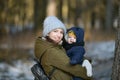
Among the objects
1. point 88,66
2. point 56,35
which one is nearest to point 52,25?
point 56,35

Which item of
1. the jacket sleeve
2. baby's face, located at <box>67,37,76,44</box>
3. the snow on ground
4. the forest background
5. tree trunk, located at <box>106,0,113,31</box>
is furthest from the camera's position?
tree trunk, located at <box>106,0,113,31</box>

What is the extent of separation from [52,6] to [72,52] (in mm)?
20613

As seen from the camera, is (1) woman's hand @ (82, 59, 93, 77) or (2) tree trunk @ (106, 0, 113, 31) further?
(2) tree trunk @ (106, 0, 113, 31)

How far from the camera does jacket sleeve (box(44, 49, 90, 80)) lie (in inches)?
221

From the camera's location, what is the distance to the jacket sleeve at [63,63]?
5.62 m

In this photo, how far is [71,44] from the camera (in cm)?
579

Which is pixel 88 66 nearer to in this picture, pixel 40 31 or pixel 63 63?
pixel 63 63

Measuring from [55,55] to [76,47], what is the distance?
278 millimetres

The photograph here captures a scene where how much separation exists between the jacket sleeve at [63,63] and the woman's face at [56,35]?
0.18m

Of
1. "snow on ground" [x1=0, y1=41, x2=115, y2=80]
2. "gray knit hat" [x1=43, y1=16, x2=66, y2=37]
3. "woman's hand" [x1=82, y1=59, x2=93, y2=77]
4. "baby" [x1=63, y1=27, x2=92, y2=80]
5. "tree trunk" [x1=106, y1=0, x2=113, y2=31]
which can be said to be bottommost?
"tree trunk" [x1=106, y1=0, x2=113, y2=31]

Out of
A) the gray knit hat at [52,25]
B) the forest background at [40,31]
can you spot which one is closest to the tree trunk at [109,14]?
the forest background at [40,31]

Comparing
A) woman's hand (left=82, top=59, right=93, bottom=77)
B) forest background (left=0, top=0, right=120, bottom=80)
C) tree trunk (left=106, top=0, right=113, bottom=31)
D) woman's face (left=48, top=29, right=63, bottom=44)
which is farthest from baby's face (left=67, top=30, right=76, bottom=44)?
tree trunk (left=106, top=0, right=113, bottom=31)

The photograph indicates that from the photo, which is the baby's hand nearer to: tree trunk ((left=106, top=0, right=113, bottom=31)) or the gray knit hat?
the gray knit hat

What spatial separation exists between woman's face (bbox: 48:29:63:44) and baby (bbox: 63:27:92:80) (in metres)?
0.08
